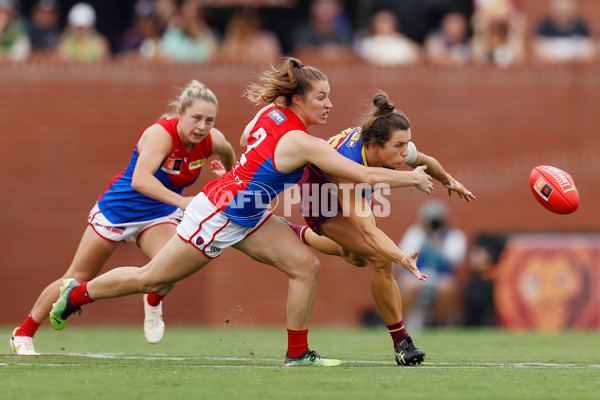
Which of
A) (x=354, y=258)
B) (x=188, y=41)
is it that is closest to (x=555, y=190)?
(x=354, y=258)

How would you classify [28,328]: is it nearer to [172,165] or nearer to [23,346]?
[23,346]

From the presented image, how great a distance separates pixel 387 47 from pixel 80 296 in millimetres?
8557

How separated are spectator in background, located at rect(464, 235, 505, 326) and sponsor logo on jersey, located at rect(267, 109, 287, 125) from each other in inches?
287

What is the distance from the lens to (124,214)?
7895 mm

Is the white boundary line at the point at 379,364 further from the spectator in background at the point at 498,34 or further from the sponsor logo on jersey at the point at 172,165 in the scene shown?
the spectator in background at the point at 498,34

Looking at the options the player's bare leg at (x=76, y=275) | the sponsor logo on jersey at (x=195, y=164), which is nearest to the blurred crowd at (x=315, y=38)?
the sponsor logo on jersey at (x=195, y=164)

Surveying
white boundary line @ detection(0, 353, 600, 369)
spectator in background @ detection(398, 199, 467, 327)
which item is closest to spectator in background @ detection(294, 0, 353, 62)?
spectator in background @ detection(398, 199, 467, 327)

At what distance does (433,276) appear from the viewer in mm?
13516

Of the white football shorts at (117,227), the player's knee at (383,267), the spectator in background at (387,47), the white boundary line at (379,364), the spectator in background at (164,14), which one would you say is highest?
the spectator in background at (164,14)

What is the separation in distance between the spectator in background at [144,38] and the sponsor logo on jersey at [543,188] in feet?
26.5

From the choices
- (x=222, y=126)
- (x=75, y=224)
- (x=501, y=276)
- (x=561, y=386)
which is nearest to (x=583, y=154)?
(x=501, y=276)

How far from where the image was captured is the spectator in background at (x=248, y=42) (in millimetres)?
14543

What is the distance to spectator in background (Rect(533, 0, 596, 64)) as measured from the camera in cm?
1465

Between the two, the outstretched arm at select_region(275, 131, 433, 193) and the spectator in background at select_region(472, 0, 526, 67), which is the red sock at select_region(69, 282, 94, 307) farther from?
the spectator in background at select_region(472, 0, 526, 67)
